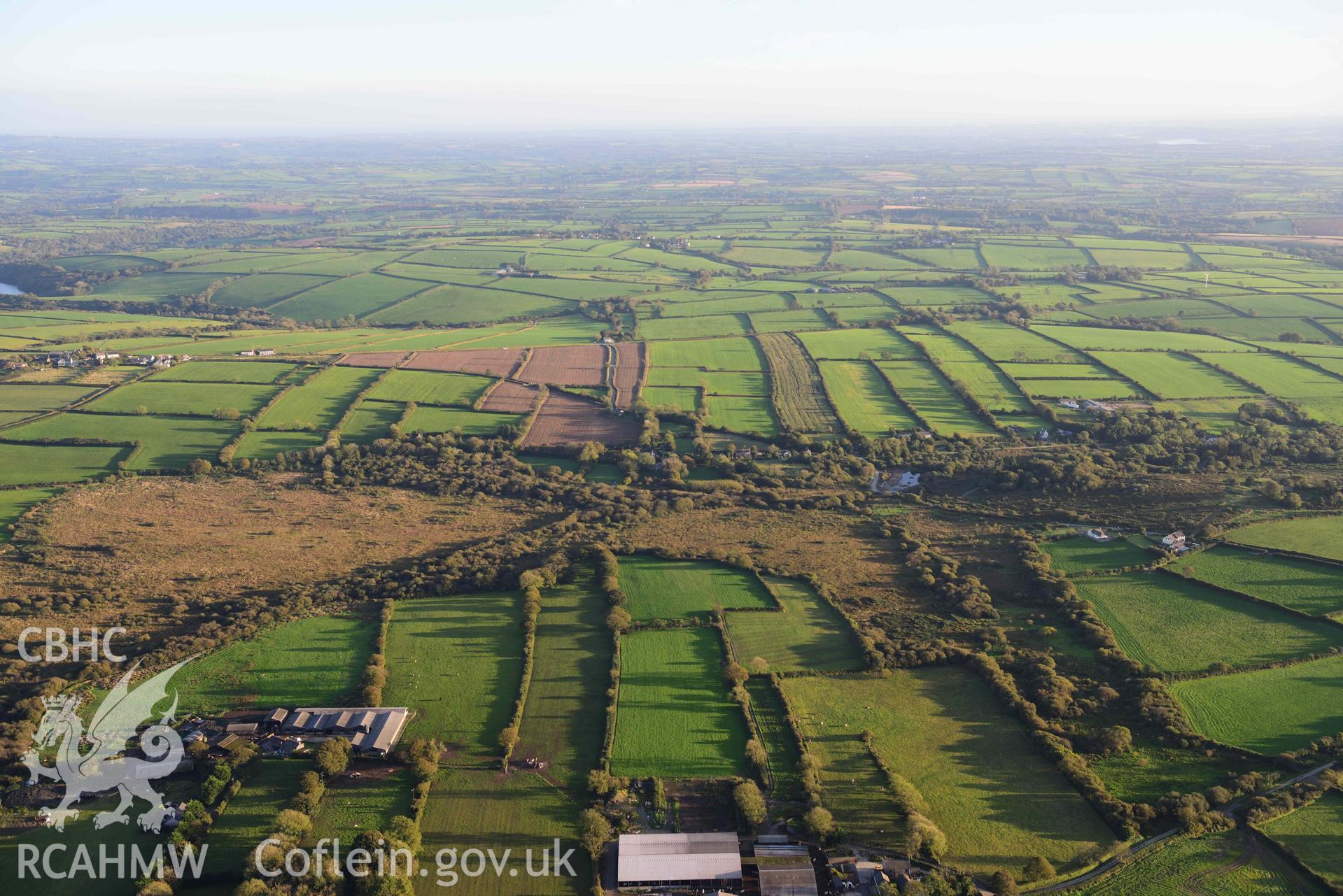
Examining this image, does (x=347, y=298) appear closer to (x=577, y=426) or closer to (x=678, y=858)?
(x=577, y=426)

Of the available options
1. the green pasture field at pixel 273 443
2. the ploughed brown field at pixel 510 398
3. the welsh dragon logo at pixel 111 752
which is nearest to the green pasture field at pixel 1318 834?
the welsh dragon logo at pixel 111 752

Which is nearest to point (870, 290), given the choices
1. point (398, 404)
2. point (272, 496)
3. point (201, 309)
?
point (398, 404)

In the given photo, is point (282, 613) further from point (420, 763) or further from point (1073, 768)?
point (1073, 768)

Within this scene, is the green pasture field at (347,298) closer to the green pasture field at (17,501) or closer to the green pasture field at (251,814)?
the green pasture field at (17,501)

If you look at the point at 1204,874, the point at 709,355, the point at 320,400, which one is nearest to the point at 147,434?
the point at 320,400

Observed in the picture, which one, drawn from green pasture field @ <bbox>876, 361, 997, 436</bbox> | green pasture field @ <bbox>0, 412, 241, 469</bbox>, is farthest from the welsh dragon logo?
green pasture field @ <bbox>876, 361, 997, 436</bbox>

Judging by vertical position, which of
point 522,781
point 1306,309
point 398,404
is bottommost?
point 522,781

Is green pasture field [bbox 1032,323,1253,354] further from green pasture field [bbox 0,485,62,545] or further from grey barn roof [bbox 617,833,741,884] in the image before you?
green pasture field [bbox 0,485,62,545]
